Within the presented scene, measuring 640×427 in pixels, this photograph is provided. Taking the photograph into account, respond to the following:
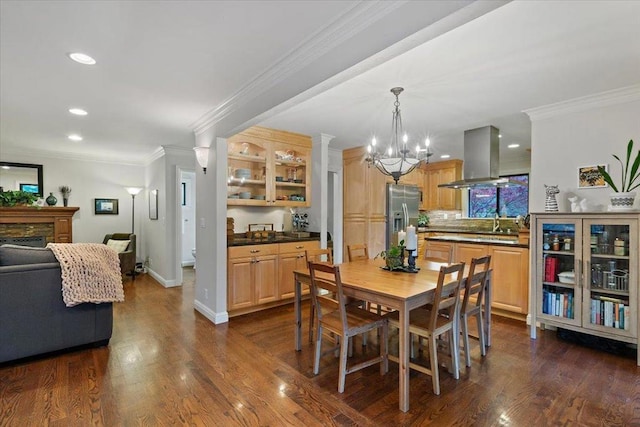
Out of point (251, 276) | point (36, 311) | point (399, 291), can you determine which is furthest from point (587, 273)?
point (36, 311)

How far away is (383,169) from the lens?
3.23 metres

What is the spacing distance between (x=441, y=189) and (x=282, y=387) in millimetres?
5550

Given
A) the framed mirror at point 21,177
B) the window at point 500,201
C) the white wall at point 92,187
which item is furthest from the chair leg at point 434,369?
the framed mirror at point 21,177

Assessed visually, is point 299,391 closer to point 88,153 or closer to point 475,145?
point 475,145

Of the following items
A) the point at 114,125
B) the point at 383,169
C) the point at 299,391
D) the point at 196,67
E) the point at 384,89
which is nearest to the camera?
the point at 299,391

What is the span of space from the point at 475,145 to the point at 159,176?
16.8 ft

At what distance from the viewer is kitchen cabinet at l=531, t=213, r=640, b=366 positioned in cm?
278

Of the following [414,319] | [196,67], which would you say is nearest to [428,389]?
[414,319]

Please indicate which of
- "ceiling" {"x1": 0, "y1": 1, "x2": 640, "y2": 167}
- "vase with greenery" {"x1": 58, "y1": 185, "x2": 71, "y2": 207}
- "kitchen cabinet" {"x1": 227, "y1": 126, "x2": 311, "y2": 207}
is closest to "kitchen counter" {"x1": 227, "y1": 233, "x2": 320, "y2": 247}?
"kitchen cabinet" {"x1": 227, "y1": 126, "x2": 311, "y2": 207}

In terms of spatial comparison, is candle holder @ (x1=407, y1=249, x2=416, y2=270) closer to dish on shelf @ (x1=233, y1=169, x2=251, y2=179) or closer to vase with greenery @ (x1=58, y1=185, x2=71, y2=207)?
dish on shelf @ (x1=233, y1=169, x2=251, y2=179)

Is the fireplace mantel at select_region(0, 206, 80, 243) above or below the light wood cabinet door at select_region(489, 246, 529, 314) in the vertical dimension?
above

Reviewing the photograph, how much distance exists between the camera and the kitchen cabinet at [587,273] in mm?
2781

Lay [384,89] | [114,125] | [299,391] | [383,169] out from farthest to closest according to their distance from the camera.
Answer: [114,125], [383,169], [384,89], [299,391]

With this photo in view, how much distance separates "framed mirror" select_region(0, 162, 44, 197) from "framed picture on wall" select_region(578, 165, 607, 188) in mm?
8058
